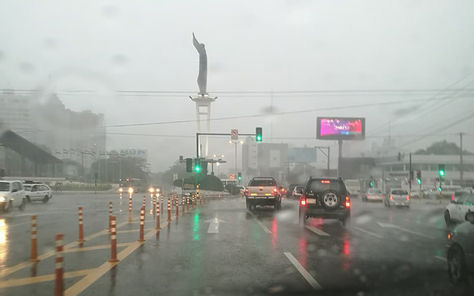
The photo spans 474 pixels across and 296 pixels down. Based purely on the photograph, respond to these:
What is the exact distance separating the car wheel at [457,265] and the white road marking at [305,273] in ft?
7.81

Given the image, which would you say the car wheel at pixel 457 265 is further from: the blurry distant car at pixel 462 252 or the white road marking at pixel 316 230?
the white road marking at pixel 316 230

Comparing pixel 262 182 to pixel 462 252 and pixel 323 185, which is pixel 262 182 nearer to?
pixel 323 185

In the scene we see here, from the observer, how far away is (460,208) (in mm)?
16719

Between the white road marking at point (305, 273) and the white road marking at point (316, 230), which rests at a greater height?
the white road marking at point (305, 273)

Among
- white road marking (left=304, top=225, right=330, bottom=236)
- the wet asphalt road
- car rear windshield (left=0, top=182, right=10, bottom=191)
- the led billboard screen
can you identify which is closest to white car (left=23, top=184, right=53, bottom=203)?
car rear windshield (left=0, top=182, right=10, bottom=191)

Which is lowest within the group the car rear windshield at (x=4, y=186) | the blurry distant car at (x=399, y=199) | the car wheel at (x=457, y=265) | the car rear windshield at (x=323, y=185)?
the blurry distant car at (x=399, y=199)

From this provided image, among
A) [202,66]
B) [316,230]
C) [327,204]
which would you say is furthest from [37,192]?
[202,66]

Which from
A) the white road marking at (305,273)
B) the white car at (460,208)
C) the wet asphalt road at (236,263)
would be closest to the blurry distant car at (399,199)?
the white car at (460,208)

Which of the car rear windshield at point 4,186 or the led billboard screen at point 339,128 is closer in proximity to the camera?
the car rear windshield at point 4,186

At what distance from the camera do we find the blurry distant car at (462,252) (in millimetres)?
6898

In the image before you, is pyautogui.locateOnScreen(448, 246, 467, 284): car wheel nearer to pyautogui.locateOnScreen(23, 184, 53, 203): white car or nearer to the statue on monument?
pyautogui.locateOnScreen(23, 184, 53, 203): white car

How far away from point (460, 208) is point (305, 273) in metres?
11.6

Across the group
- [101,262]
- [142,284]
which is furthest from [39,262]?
[142,284]

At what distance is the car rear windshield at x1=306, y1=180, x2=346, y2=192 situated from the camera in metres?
17.2
